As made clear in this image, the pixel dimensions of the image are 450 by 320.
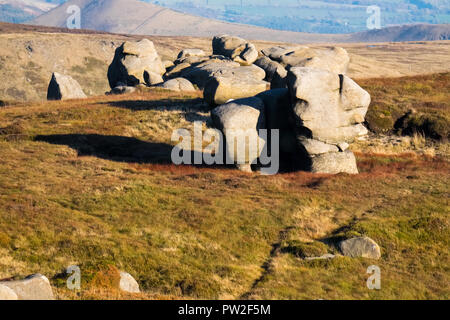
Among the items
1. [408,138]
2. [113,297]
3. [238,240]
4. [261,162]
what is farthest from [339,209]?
[408,138]

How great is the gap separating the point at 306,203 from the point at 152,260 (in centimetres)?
1276

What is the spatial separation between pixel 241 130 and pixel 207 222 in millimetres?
14107

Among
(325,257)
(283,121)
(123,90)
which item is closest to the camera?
(325,257)

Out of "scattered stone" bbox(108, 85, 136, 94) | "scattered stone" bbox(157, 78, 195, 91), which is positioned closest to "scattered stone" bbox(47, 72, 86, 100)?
"scattered stone" bbox(108, 85, 136, 94)

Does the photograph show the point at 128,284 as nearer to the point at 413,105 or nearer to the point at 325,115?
the point at 325,115

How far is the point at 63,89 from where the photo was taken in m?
86.4

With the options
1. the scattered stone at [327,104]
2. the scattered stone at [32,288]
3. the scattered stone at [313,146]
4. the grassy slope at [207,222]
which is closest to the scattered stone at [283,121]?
the scattered stone at [313,146]

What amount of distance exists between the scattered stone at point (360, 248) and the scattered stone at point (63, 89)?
220 feet

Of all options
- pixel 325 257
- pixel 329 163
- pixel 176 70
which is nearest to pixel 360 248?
pixel 325 257

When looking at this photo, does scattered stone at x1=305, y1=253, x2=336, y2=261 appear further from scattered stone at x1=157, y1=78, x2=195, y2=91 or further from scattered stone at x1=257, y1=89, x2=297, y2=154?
scattered stone at x1=157, y1=78, x2=195, y2=91

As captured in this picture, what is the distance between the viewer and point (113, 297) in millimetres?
19594

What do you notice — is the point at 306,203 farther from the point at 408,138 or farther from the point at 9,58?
the point at 9,58

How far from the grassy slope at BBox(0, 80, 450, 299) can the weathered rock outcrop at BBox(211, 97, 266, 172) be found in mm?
1994

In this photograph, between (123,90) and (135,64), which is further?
(135,64)
